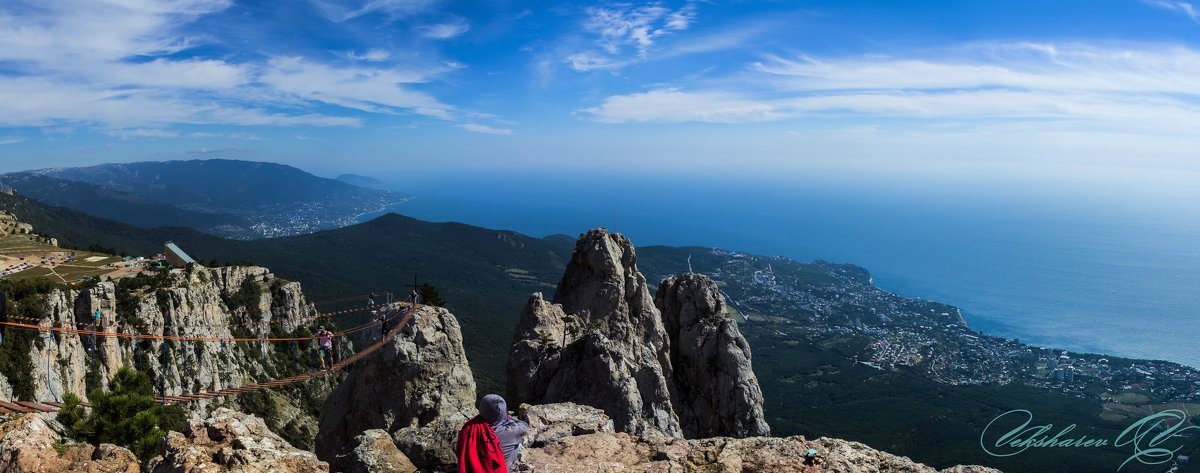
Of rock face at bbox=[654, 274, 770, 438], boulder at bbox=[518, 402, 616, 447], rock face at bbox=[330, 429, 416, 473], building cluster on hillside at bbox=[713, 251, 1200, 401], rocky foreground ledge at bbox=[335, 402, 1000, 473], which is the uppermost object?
rocky foreground ledge at bbox=[335, 402, 1000, 473]

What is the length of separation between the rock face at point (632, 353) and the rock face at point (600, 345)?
5 cm

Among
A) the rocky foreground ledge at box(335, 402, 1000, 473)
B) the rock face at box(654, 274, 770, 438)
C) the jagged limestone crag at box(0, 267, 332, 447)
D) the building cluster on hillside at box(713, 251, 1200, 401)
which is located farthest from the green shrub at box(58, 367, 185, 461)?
the building cluster on hillside at box(713, 251, 1200, 401)

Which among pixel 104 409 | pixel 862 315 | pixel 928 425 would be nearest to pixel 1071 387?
pixel 928 425

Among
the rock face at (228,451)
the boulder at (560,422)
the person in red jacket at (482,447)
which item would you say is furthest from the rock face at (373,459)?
the boulder at (560,422)

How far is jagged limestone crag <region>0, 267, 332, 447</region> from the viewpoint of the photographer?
43469mm

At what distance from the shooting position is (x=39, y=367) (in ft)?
137

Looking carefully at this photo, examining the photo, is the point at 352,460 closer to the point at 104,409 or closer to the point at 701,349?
the point at 104,409

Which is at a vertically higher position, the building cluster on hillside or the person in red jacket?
the person in red jacket

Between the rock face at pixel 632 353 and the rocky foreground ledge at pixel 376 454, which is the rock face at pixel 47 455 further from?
the rock face at pixel 632 353

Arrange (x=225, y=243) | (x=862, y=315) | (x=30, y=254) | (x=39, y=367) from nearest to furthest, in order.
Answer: (x=39, y=367) < (x=30, y=254) < (x=225, y=243) < (x=862, y=315)

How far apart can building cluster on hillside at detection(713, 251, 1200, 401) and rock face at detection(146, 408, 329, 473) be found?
123081 millimetres

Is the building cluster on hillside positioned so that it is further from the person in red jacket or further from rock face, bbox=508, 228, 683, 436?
the person in red jacket

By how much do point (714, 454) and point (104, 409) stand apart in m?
20.0

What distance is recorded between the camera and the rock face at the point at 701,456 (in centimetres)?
1050
